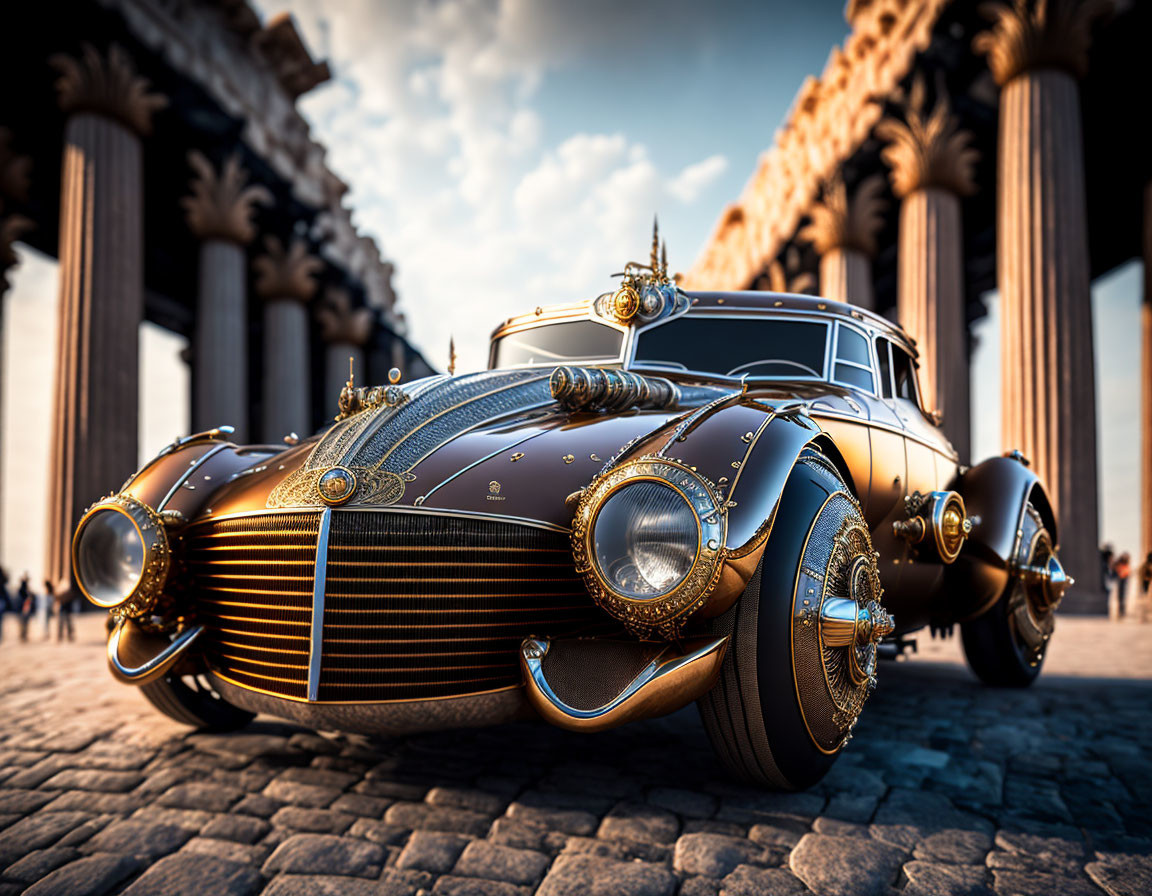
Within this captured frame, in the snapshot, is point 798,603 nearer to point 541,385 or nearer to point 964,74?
point 541,385

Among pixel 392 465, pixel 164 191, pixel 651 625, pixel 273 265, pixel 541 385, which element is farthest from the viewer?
pixel 273 265

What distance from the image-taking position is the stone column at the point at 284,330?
711 inches

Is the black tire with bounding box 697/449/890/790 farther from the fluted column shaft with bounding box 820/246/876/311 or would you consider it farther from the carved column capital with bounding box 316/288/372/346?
the carved column capital with bounding box 316/288/372/346

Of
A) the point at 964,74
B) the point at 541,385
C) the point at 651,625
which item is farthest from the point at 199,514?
the point at 964,74

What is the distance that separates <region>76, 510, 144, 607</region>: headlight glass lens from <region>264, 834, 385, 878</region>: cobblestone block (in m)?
1.08

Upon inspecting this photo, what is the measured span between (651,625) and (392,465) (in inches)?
36.2

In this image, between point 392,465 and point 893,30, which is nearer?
point 392,465

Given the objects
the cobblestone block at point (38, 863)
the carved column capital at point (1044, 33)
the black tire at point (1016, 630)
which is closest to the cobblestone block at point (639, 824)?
the cobblestone block at point (38, 863)

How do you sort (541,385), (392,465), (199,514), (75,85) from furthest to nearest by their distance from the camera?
(75,85)
(541,385)
(199,514)
(392,465)

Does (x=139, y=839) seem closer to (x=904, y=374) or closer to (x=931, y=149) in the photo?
(x=904, y=374)

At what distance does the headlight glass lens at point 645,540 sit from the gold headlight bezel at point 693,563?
0.05ft

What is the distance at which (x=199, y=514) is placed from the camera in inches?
105

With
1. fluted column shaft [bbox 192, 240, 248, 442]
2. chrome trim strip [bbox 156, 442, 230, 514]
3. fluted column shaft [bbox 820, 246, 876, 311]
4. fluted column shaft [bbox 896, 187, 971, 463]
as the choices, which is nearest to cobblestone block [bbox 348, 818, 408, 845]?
chrome trim strip [bbox 156, 442, 230, 514]

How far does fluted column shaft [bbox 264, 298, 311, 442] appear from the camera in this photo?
18031 mm
